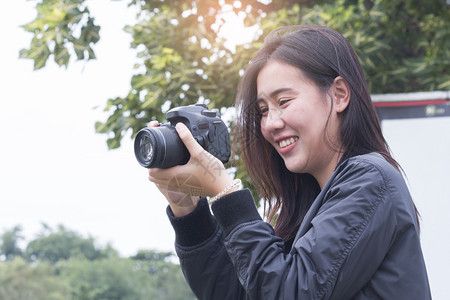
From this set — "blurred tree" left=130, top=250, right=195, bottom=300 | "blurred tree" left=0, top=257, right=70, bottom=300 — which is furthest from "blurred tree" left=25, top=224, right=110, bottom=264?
"blurred tree" left=130, top=250, right=195, bottom=300

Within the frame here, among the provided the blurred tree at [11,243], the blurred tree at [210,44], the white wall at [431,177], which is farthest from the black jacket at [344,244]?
the blurred tree at [11,243]

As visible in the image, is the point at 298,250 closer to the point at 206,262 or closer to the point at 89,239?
the point at 206,262

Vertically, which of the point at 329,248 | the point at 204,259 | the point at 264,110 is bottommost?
the point at 204,259

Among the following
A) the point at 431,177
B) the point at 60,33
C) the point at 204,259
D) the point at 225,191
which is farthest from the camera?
the point at 60,33

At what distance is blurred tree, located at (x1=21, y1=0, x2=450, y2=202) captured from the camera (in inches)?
220

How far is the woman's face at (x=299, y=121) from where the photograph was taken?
5.96 feet

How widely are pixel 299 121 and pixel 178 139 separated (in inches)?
11.8

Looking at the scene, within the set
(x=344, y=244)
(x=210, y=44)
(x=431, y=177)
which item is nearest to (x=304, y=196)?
(x=344, y=244)

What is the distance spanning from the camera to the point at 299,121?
181cm

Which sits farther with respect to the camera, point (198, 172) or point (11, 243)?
point (11, 243)

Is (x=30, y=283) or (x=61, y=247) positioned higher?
(x=30, y=283)

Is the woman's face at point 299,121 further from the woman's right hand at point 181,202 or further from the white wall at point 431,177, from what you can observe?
the white wall at point 431,177

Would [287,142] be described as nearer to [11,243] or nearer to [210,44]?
[210,44]

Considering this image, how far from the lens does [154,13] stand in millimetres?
6516
